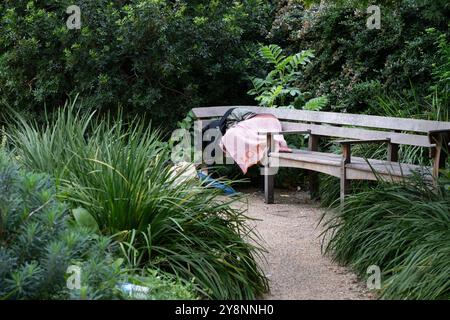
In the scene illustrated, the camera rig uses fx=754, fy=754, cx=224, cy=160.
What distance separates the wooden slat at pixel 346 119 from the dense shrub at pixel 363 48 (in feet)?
2.11

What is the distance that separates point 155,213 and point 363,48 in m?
5.61

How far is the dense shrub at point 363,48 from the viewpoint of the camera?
9555 millimetres

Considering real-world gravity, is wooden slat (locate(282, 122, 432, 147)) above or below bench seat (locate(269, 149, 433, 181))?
above

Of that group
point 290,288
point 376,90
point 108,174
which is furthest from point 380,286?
point 376,90

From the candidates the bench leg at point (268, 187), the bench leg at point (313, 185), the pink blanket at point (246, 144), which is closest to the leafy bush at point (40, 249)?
the bench leg at point (268, 187)

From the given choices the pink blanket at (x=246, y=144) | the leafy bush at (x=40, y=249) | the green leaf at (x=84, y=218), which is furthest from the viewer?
the pink blanket at (x=246, y=144)

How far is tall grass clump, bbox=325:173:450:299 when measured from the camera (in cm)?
503

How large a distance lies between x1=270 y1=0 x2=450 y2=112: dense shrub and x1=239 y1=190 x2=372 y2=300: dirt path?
1828 millimetres

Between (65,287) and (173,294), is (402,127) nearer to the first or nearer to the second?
(173,294)

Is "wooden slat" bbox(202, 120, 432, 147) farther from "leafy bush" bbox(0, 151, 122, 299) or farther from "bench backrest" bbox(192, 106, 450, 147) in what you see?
"leafy bush" bbox(0, 151, 122, 299)

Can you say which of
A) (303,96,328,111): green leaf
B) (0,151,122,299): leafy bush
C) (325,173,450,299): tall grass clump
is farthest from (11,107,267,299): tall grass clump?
(303,96,328,111): green leaf

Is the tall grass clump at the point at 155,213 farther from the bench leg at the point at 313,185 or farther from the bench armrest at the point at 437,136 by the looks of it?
the bench leg at the point at 313,185

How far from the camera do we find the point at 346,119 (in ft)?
29.7

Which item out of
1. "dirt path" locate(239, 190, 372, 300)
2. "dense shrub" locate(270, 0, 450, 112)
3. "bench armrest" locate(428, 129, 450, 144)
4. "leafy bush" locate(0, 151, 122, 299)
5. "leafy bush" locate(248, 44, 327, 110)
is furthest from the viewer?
"leafy bush" locate(248, 44, 327, 110)
